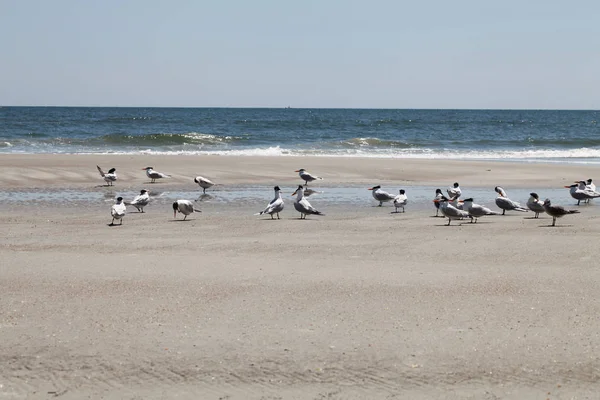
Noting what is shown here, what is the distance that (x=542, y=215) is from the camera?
14.8 meters

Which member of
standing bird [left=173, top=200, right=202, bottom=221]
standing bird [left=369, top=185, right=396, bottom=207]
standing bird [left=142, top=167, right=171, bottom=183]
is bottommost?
standing bird [left=142, top=167, right=171, bottom=183]

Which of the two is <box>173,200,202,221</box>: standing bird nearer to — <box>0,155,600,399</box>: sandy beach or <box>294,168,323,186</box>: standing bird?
<box>0,155,600,399</box>: sandy beach

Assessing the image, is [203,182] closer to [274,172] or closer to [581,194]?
[274,172]

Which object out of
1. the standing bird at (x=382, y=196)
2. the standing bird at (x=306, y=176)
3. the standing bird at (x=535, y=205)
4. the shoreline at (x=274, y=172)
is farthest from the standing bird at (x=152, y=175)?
the standing bird at (x=535, y=205)

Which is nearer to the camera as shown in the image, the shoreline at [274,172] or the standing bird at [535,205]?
the standing bird at [535,205]

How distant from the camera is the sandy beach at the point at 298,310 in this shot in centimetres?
526

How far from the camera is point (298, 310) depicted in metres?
6.80

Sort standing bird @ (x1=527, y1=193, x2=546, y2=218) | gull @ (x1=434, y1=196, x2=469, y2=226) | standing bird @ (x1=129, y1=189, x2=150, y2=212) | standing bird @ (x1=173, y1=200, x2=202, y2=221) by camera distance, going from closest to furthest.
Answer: gull @ (x1=434, y1=196, x2=469, y2=226)
standing bird @ (x1=173, y1=200, x2=202, y2=221)
standing bird @ (x1=527, y1=193, x2=546, y2=218)
standing bird @ (x1=129, y1=189, x2=150, y2=212)

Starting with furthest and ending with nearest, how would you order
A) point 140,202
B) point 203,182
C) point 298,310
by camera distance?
1. point 203,182
2. point 140,202
3. point 298,310

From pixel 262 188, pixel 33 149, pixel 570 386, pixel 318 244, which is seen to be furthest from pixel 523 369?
pixel 33 149

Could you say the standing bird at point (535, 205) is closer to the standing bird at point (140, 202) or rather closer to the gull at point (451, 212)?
the gull at point (451, 212)

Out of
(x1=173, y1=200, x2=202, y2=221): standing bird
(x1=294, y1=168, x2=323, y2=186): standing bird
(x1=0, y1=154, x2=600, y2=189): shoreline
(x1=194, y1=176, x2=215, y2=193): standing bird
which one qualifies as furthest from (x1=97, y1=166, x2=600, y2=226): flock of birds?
(x1=0, y1=154, x2=600, y2=189): shoreline

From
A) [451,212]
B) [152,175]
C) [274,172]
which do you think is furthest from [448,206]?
[274,172]

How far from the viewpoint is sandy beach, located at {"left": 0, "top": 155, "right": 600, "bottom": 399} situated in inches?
207
